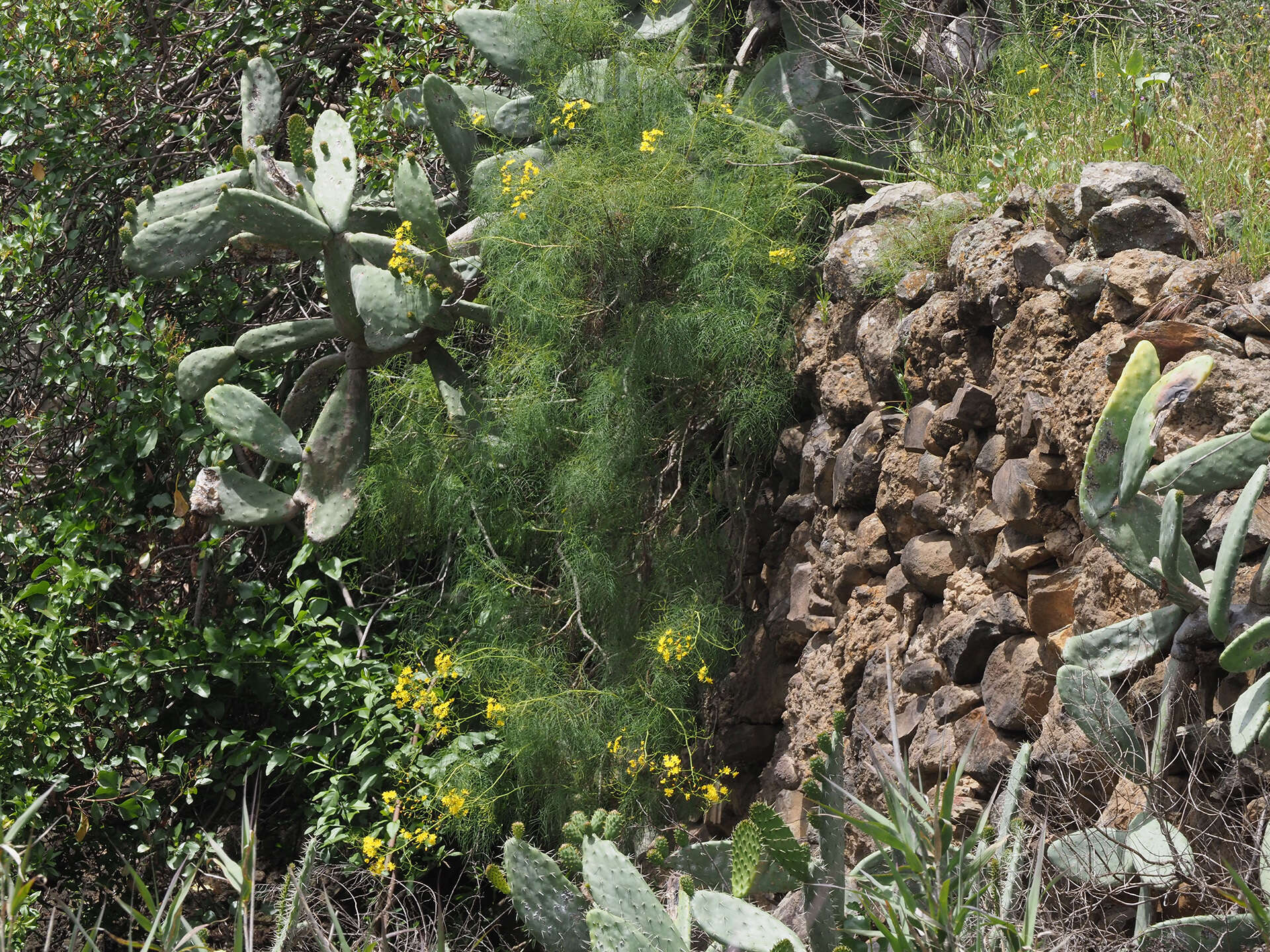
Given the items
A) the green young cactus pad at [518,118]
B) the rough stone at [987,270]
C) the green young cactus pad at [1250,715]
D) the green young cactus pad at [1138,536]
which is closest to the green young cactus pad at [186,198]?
the green young cactus pad at [518,118]

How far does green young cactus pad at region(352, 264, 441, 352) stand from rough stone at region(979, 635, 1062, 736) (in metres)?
2.03

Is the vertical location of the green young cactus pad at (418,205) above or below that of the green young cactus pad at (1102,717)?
above

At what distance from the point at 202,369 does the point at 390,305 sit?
0.76 meters

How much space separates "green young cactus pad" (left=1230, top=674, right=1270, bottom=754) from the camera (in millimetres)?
1787

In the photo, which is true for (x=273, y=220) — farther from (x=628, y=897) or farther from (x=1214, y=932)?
(x=1214, y=932)

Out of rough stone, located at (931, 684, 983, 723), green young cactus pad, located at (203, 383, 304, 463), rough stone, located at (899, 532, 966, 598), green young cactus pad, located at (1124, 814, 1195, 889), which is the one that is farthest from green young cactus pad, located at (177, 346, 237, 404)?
green young cactus pad, located at (1124, 814, 1195, 889)

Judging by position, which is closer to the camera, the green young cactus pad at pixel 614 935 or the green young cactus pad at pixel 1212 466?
the green young cactus pad at pixel 1212 466

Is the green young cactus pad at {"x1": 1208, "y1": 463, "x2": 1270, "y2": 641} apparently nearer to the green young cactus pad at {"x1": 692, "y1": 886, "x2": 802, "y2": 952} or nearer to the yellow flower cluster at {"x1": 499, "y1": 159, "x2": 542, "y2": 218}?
the green young cactus pad at {"x1": 692, "y1": 886, "x2": 802, "y2": 952}

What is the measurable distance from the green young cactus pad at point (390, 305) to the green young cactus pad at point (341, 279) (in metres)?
0.12

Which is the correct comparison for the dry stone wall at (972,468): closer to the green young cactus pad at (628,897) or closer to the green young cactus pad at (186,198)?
the green young cactus pad at (628,897)

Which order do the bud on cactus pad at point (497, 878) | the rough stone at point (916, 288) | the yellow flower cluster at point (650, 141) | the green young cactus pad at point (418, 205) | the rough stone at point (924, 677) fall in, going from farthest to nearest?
the green young cactus pad at point (418, 205)
the yellow flower cluster at point (650, 141)
the rough stone at point (916, 288)
the rough stone at point (924, 677)
the bud on cactus pad at point (497, 878)

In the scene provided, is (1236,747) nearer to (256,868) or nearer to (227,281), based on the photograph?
(256,868)

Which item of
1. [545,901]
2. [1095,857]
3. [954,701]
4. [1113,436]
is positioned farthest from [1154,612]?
[545,901]

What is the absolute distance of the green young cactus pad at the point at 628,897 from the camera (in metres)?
2.11
